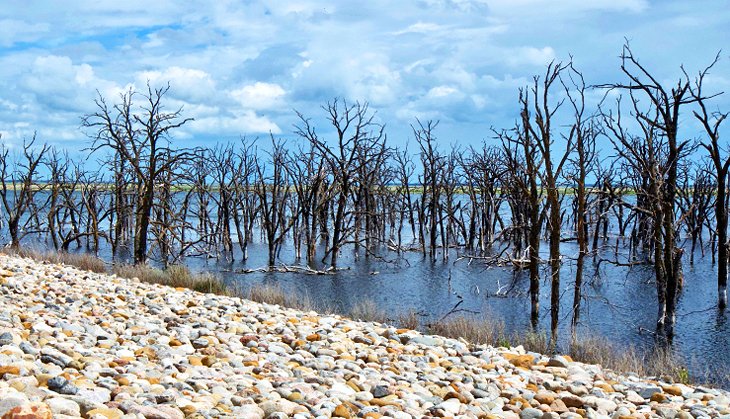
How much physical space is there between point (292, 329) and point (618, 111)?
1106 cm

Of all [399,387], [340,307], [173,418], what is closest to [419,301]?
[340,307]

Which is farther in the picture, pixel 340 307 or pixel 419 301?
pixel 419 301

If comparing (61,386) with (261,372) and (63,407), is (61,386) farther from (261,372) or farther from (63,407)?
(261,372)

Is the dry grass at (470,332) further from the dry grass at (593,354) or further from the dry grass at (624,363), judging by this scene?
the dry grass at (624,363)

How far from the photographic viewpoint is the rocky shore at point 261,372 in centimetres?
619

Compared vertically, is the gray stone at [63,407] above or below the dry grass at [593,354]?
above

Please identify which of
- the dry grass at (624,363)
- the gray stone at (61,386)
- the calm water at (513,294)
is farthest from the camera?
the calm water at (513,294)

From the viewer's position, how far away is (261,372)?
7793 mm

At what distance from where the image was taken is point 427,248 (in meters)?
40.2

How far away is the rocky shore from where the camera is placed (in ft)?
20.3

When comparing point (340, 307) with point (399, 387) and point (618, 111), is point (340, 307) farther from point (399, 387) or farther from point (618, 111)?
point (399, 387)

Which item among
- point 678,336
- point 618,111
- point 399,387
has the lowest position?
point 678,336

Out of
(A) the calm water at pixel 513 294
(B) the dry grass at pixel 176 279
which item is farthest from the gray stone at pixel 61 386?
→ (A) the calm water at pixel 513 294

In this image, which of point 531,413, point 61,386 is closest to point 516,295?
point 531,413
